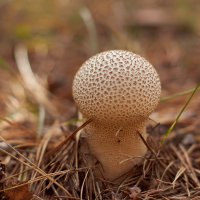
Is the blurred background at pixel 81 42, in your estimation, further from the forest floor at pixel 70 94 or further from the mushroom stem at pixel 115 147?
the mushroom stem at pixel 115 147

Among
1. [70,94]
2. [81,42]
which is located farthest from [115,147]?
[81,42]

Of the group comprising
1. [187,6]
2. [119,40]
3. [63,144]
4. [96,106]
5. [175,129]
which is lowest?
[175,129]

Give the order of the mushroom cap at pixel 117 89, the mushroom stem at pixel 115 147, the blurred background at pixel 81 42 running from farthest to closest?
the blurred background at pixel 81 42 → the mushroom stem at pixel 115 147 → the mushroom cap at pixel 117 89

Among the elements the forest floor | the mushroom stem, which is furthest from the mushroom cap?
the forest floor

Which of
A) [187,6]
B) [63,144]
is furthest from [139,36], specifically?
[63,144]

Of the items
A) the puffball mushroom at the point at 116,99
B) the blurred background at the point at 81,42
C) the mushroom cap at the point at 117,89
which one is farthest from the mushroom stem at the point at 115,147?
the blurred background at the point at 81,42

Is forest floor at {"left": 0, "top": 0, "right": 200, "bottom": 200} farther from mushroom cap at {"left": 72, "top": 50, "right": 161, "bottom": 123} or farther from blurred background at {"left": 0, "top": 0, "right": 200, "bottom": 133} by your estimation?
mushroom cap at {"left": 72, "top": 50, "right": 161, "bottom": 123}

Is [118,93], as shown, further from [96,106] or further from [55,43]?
[55,43]
